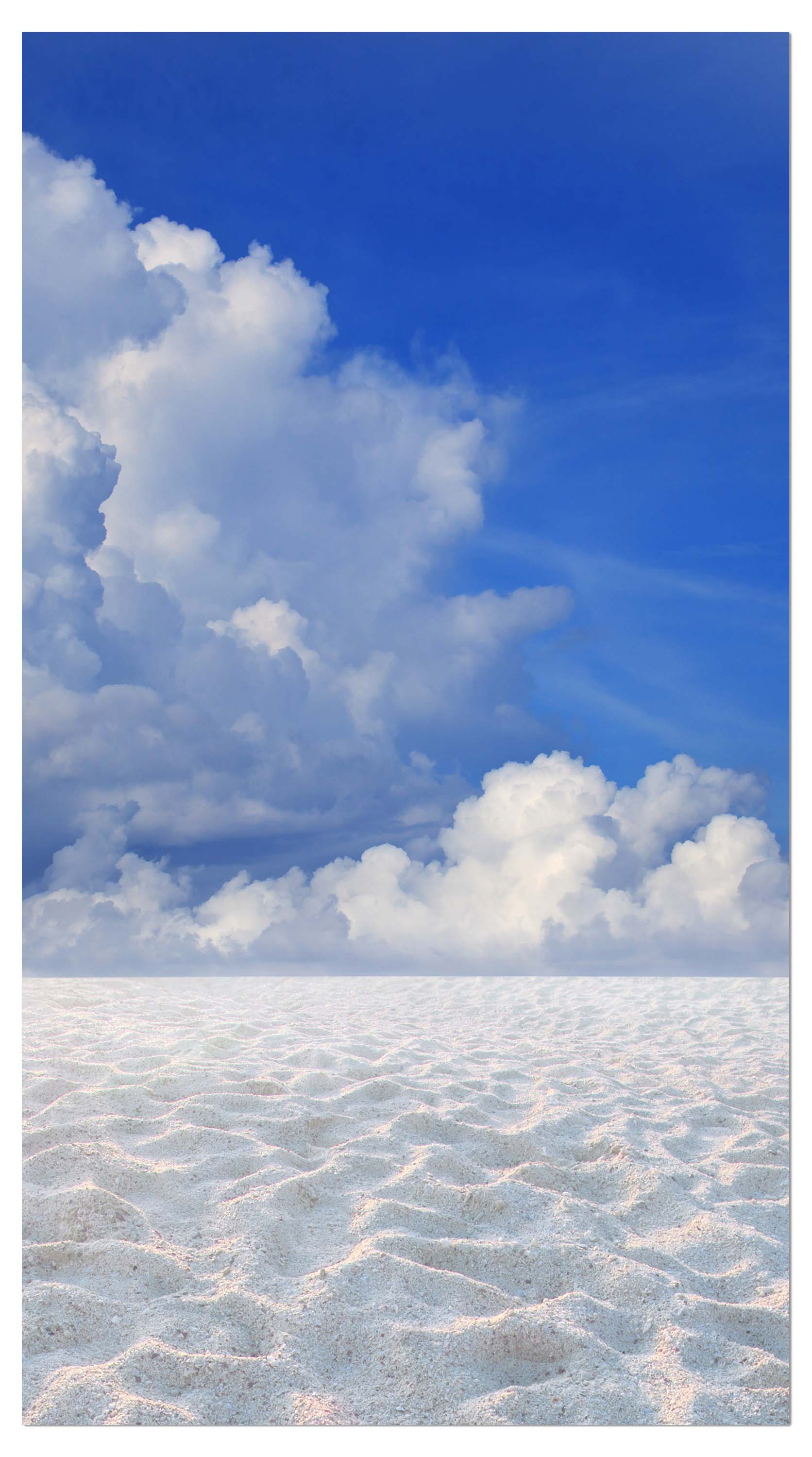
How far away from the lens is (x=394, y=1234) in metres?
2.55

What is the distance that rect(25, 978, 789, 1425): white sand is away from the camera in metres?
1.95

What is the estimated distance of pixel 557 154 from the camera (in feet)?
12.0

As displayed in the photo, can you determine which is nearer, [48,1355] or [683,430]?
[48,1355]

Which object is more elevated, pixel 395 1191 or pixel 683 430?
pixel 683 430

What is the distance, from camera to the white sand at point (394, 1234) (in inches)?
76.9
